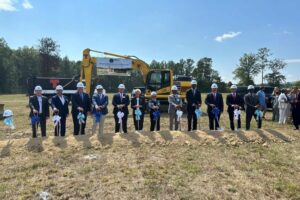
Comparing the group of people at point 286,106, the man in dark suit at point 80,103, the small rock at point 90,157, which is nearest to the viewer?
the small rock at point 90,157

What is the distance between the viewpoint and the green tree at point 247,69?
74750 mm

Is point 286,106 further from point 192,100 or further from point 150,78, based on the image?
point 150,78

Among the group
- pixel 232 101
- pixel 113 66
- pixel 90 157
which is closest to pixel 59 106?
pixel 90 157

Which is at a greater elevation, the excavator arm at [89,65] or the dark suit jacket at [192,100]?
the excavator arm at [89,65]

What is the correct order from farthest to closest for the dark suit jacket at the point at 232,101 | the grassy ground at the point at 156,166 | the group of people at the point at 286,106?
the group of people at the point at 286,106 < the dark suit jacket at the point at 232,101 < the grassy ground at the point at 156,166

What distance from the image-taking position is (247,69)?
249 ft

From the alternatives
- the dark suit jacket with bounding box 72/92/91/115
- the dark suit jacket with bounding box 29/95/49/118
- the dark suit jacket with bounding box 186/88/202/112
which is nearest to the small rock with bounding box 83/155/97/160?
the dark suit jacket with bounding box 72/92/91/115

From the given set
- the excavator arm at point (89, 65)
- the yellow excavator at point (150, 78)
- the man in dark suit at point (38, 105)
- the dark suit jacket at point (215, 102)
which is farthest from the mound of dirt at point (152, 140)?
the excavator arm at point (89, 65)

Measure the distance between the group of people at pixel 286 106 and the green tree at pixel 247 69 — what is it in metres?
59.5

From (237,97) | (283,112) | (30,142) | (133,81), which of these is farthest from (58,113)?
(133,81)

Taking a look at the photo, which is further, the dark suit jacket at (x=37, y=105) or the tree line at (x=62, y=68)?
the tree line at (x=62, y=68)

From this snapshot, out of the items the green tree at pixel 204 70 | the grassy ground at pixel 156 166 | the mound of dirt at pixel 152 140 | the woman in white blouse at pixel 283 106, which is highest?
the green tree at pixel 204 70

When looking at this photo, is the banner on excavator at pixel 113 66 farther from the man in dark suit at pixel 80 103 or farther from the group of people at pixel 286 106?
the man in dark suit at pixel 80 103

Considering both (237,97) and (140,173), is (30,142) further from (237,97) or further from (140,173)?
(237,97)
